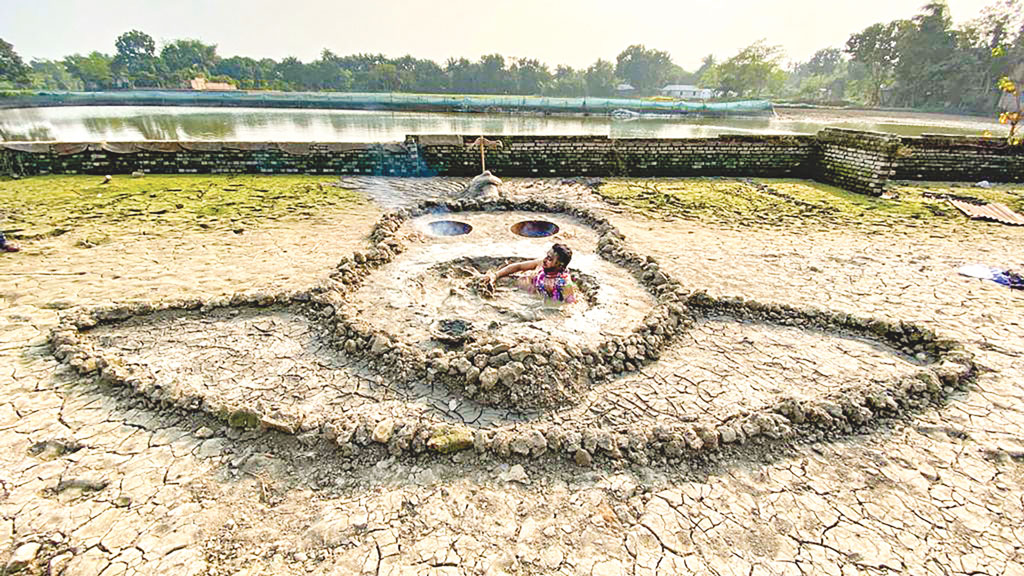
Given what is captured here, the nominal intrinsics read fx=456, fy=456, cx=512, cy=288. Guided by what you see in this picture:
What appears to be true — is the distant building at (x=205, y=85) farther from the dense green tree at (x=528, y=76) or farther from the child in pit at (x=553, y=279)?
the child in pit at (x=553, y=279)

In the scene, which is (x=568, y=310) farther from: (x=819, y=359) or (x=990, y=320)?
(x=990, y=320)

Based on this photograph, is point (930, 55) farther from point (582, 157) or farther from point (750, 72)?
point (582, 157)

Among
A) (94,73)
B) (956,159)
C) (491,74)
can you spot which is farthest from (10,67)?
(956,159)

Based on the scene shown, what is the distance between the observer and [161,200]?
8.43m

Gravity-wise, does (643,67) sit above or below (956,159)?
above

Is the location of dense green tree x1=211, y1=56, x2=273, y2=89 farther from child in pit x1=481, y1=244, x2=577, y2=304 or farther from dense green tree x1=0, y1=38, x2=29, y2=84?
child in pit x1=481, y1=244, x2=577, y2=304

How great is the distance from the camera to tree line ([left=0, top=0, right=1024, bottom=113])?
41.4 m

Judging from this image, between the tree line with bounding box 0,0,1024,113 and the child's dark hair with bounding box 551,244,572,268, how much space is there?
48.8 metres

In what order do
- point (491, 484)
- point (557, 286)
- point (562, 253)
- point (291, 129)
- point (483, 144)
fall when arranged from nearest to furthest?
point (491, 484), point (562, 253), point (557, 286), point (483, 144), point (291, 129)

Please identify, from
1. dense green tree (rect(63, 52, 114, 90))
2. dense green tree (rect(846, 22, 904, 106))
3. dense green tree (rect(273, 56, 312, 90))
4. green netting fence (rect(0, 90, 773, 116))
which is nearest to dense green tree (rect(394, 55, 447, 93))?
dense green tree (rect(273, 56, 312, 90))

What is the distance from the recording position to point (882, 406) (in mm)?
3314

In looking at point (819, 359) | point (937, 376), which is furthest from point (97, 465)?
point (937, 376)

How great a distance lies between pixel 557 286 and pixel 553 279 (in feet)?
0.28

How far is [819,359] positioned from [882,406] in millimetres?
767
